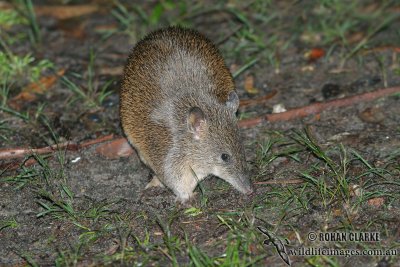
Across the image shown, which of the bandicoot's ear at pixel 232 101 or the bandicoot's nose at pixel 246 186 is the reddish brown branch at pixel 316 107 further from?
the bandicoot's nose at pixel 246 186

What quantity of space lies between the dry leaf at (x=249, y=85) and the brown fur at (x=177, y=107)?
3.93 feet

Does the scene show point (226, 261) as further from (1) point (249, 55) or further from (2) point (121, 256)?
(1) point (249, 55)

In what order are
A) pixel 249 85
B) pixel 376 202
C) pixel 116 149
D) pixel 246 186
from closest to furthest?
pixel 376 202 < pixel 246 186 < pixel 116 149 < pixel 249 85

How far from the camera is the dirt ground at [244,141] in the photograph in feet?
16.2

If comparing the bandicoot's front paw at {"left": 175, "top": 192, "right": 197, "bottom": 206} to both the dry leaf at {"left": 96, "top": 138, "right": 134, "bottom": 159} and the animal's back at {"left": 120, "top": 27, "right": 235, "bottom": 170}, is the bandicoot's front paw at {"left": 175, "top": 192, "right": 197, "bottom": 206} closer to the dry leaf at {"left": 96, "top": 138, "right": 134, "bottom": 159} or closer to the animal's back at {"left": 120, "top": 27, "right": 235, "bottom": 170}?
the animal's back at {"left": 120, "top": 27, "right": 235, "bottom": 170}

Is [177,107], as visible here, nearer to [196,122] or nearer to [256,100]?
[196,122]

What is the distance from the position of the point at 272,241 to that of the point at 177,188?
1127mm

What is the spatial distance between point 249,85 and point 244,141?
128 cm

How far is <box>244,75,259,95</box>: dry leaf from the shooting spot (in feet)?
24.4

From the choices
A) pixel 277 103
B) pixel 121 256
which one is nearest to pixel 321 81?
pixel 277 103

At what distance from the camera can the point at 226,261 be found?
4.55m

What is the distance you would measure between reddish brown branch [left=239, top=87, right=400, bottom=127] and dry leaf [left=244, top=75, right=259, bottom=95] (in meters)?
0.80

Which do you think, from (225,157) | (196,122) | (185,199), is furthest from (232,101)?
(185,199)

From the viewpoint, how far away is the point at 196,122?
5.47 m
